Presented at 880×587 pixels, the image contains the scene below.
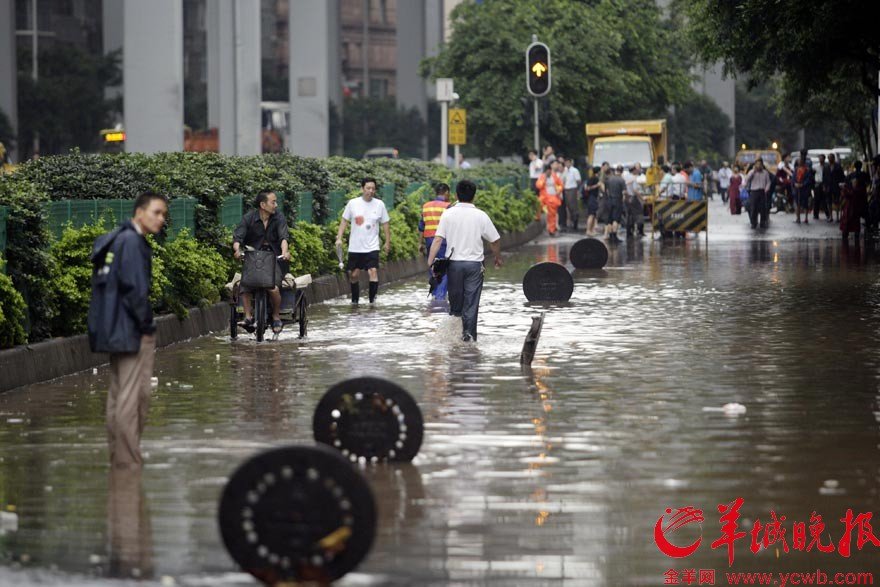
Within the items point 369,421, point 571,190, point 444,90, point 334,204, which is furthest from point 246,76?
point 369,421

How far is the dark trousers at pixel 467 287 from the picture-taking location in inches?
688

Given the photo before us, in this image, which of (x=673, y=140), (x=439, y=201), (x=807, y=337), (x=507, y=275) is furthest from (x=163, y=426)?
(x=673, y=140)

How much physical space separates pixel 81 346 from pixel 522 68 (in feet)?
141

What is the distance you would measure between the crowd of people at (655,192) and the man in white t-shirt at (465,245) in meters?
22.6

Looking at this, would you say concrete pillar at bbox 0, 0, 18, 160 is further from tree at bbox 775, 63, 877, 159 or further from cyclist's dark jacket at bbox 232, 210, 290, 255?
cyclist's dark jacket at bbox 232, 210, 290, 255

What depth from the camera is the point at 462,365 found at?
1591cm

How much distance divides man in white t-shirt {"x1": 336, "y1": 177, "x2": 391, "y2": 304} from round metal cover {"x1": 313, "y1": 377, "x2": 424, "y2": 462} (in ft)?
41.1

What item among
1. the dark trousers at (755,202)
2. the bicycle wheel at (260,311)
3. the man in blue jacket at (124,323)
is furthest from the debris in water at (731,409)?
the dark trousers at (755,202)

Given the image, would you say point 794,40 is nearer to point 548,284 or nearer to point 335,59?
point 548,284

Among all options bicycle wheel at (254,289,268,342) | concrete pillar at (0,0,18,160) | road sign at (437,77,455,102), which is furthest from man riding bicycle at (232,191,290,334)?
concrete pillar at (0,0,18,160)

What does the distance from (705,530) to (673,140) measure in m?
87.3

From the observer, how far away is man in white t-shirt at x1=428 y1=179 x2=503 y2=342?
17.4 metres

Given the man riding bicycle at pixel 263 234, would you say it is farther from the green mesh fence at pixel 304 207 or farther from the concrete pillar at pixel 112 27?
the concrete pillar at pixel 112 27

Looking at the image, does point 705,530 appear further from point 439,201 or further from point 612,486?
point 439,201
